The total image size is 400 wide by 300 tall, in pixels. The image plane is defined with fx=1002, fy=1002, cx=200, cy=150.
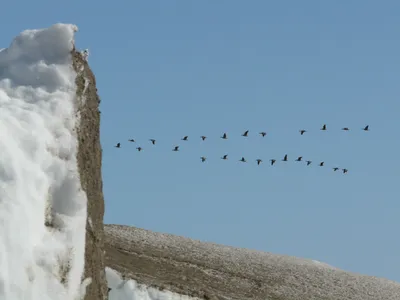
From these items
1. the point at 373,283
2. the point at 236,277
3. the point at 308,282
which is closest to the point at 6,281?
the point at 236,277

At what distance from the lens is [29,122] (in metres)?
13.3

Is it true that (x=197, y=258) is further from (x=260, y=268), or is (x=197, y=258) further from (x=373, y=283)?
(x=373, y=283)

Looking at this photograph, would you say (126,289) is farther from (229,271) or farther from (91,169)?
(229,271)

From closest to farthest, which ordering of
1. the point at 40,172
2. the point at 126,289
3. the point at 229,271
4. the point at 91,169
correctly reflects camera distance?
the point at 40,172, the point at 91,169, the point at 126,289, the point at 229,271

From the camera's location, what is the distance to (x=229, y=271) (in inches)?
1891

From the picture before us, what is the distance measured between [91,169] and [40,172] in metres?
1.61

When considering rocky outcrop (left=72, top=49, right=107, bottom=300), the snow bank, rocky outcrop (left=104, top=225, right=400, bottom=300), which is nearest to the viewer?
rocky outcrop (left=72, top=49, right=107, bottom=300)

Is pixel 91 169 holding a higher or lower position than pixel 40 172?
higher

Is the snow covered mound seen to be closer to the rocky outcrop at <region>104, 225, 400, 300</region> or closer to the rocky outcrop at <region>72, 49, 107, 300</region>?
the rocky outcrop at <region>72, 49, 107, 300</region>

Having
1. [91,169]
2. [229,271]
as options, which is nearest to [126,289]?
[91,169]

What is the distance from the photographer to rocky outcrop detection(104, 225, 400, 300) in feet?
132

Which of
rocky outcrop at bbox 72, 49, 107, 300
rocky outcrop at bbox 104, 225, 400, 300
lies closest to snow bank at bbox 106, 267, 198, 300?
rocky outcrop at bbox 104, 225, 400, 300

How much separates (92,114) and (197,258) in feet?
116

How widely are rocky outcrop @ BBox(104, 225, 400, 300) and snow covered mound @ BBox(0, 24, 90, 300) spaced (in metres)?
20.1
